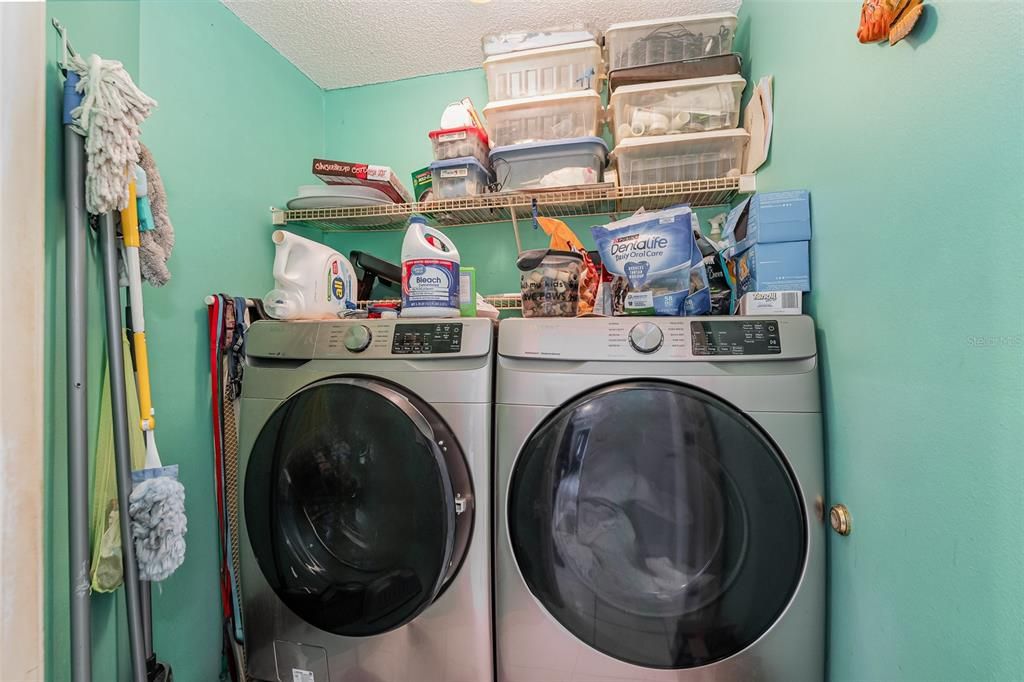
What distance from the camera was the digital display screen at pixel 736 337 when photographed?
0.86 meters

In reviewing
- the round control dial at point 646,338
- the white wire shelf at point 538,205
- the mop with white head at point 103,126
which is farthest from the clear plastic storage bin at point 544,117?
the mop with white head at point 103,126

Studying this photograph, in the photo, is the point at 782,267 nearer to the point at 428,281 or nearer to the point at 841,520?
the point at 841,520

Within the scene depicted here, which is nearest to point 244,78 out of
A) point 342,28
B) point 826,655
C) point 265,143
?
point 265,143

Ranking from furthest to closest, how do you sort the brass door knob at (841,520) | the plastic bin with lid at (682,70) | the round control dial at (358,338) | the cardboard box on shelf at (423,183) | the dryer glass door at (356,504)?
the cardboard box on shelf at (423,183) → the plastic bin with lid at (682,70) → the round control dial at (358,338) → the dryer glass door at (356,504) → the brass door knob at (841,520)

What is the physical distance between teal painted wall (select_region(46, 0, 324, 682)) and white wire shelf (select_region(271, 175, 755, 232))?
0.77 ft

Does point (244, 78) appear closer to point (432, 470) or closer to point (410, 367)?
point (410, 367)

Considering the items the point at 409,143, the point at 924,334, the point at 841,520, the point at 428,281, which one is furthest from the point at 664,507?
the point at 409,143

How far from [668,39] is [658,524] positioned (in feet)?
4.75

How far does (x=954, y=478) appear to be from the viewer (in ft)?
1.79

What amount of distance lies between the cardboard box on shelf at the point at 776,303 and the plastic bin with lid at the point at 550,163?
63cm

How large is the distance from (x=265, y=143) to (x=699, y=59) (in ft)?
4.94

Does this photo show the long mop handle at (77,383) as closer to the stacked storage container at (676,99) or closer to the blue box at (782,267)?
the stacked storage container at (676,99)

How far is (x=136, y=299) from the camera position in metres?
0.89

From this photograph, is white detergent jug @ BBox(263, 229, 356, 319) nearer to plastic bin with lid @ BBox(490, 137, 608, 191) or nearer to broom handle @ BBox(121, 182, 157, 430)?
broom handle @ BBox(121, 182, 157, 430)
